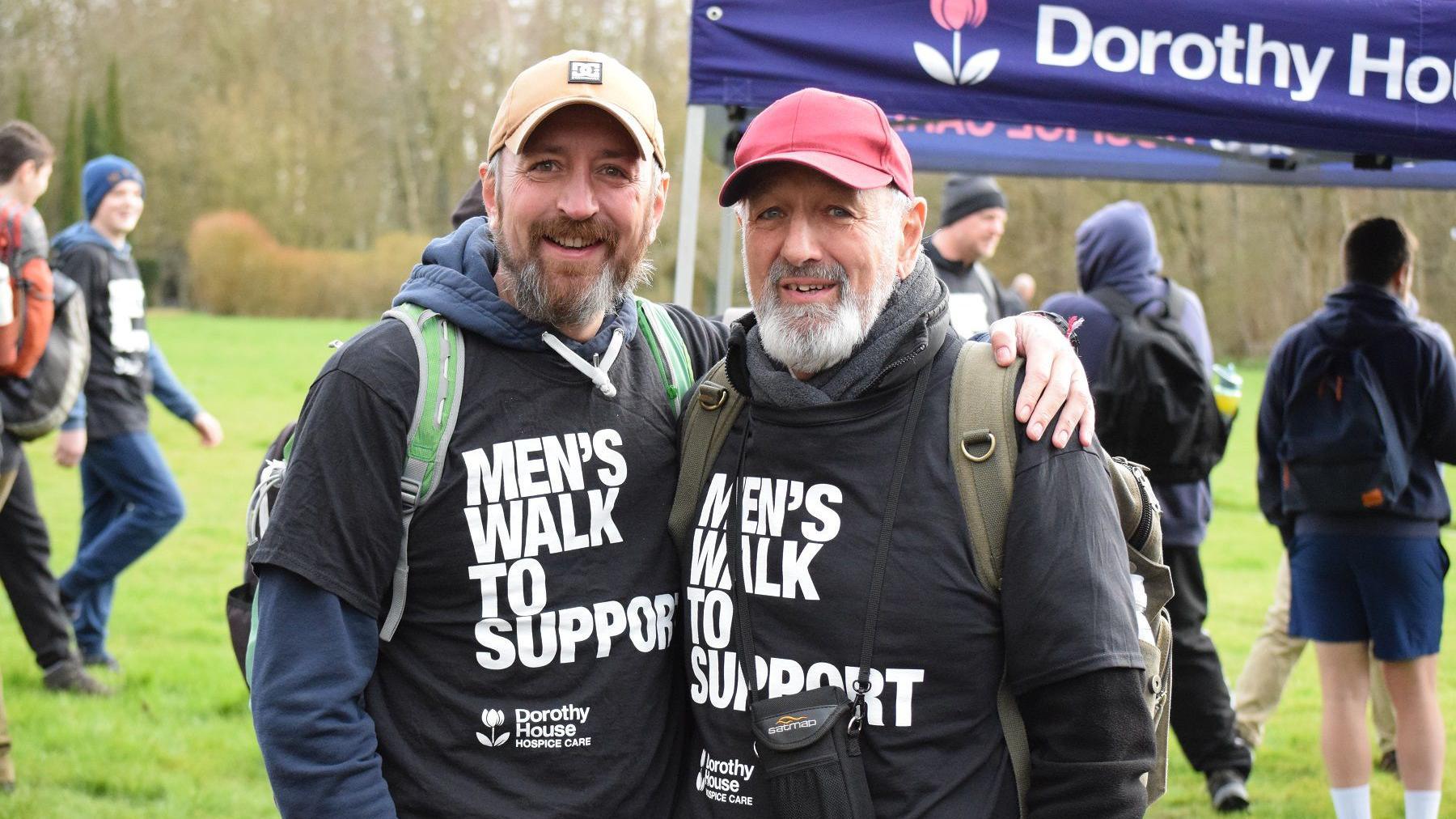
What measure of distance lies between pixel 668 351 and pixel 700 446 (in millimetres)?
301

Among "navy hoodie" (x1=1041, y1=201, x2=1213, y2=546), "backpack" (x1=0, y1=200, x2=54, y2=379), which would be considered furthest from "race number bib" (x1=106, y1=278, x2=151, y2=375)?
"navy hoodie" (x1=1041, y1=201, x2=1213, y2=546)

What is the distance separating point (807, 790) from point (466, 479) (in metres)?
0.74

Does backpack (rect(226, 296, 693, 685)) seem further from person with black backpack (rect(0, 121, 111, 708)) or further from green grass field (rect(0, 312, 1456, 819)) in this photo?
person with black backpack (rect(0, 121, 111, 708))

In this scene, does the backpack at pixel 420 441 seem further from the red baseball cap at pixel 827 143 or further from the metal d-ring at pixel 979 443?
the metal d-ring at pixel 979 443

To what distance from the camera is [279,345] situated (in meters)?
27.4

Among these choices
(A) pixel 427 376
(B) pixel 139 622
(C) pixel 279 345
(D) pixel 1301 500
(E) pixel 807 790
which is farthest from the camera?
(C) pixel 279 345

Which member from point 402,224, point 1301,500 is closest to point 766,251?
point 1301,500

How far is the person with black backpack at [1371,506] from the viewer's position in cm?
448

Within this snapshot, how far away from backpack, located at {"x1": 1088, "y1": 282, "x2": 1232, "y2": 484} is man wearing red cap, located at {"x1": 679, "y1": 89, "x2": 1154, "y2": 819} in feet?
10.0

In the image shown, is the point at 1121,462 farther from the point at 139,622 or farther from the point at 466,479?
the point at 139,622

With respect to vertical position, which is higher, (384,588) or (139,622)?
(384,588)

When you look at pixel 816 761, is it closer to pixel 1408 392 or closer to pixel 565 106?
pixel 565 106

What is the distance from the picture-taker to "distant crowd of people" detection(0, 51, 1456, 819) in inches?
81.0

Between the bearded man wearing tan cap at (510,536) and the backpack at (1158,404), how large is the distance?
3.09 meters
